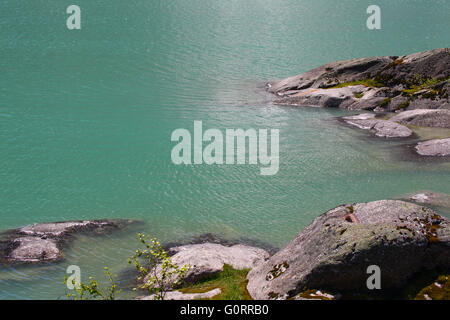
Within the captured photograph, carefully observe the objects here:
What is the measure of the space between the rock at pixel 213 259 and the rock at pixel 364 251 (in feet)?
13.3

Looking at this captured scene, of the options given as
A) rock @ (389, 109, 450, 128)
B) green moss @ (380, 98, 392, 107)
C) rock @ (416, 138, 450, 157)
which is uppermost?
green moss @ (380, 98, 392, 107)

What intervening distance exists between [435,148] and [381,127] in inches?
279

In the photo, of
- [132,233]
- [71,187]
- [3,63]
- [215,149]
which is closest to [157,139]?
[215,149]

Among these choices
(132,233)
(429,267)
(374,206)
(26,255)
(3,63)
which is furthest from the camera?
(3,63)

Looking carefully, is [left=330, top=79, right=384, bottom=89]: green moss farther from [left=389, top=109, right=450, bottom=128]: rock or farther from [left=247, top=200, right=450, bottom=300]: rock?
[left=247, top=200, right=450, bottom=300]: rock

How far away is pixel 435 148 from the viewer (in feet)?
122

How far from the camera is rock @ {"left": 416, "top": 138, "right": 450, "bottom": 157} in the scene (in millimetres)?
36688

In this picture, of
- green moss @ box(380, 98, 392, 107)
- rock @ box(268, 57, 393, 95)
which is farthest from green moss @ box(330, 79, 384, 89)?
green moss @ box(380, 98, 392, 107)

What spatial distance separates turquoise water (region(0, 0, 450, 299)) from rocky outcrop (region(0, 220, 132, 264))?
31.9 inches

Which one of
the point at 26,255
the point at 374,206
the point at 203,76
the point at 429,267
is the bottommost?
the point at 26,255

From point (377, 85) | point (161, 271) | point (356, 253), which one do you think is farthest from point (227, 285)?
point (377, 85)
